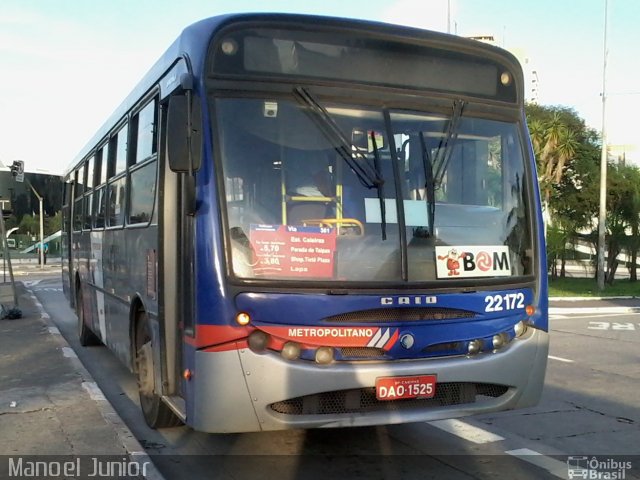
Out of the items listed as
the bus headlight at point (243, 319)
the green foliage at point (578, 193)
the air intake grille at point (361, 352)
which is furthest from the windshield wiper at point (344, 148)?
the green foliage at point (578, 193)

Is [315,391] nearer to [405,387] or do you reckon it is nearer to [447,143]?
[405,387]

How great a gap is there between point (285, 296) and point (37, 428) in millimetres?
2921

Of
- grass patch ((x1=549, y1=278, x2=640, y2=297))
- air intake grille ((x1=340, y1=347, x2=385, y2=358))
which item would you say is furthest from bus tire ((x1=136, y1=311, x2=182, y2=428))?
grass patch ((x1=549, y1=278, x2=640, y2=297))

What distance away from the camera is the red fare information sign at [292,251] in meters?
4.28

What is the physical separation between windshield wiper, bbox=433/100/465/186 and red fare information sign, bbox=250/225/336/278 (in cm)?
99

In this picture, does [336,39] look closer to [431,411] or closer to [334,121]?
[334,121]

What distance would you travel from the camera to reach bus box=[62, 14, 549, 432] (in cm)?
421

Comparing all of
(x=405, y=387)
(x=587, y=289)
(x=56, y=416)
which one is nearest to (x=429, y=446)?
(x=405, y=387)

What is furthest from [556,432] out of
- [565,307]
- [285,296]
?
[565,307]

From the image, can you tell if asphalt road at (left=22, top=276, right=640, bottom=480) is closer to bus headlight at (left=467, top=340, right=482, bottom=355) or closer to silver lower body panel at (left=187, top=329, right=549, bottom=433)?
silver lower body panel at (left=187, top=329, right=549, bottom=433)

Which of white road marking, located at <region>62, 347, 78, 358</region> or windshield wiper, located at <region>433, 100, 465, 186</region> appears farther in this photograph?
white road marking, located at <region>62, 347, 78, 358</region>

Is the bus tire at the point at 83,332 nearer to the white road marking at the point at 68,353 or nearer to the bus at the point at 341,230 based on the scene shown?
the white road marking at the point at 68,353

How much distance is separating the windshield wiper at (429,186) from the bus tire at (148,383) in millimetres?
2528

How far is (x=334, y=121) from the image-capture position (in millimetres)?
4520
